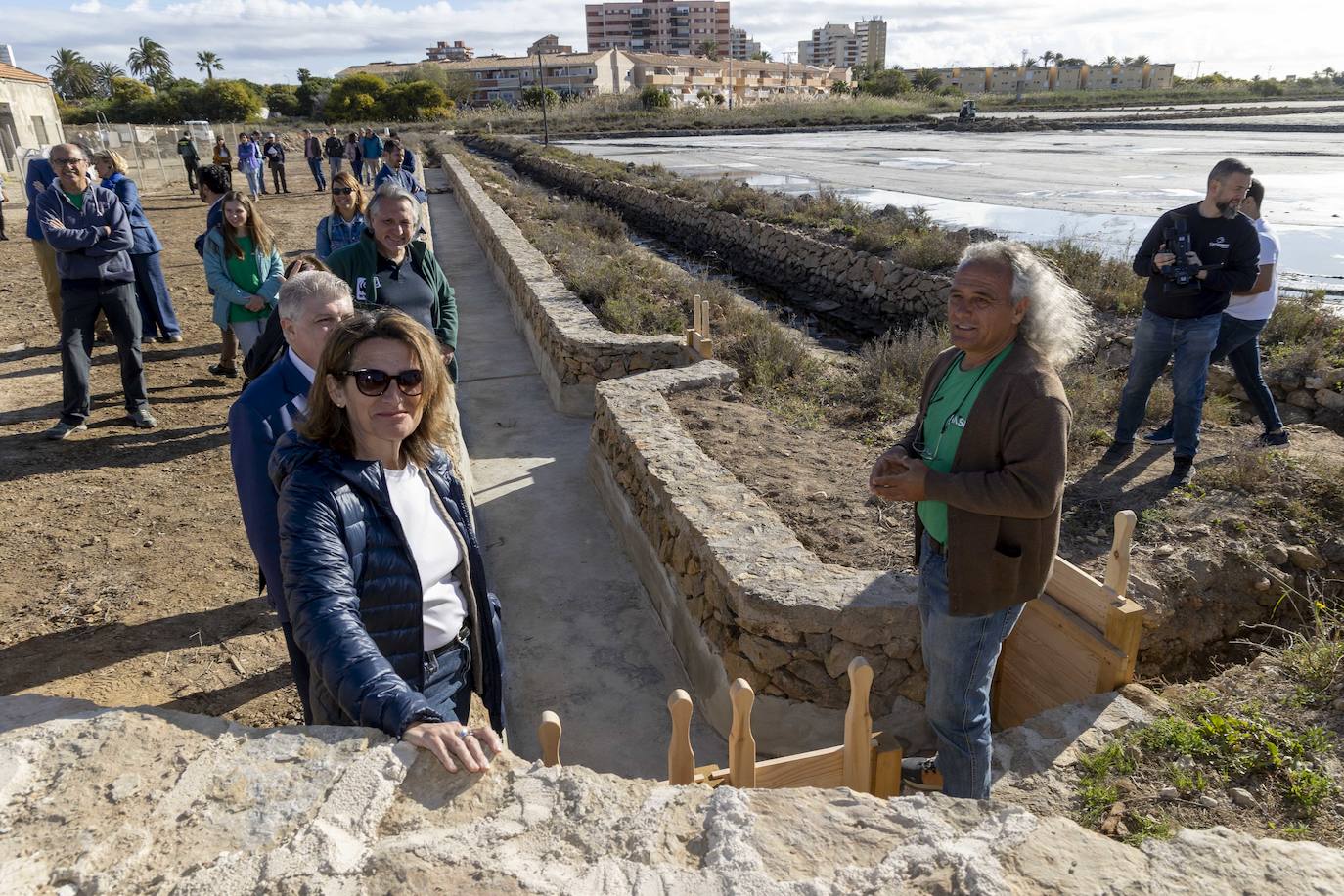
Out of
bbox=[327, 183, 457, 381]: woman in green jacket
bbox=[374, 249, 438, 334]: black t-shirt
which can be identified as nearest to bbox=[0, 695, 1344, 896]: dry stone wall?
bbox=[327, 183, 457, 381]: woman in green jacket

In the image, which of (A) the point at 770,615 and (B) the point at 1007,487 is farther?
(A) the point at 770,615

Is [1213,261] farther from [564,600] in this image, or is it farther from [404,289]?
[404,289]

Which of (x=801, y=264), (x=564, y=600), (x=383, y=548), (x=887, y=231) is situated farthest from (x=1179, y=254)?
(x=801, y=264)

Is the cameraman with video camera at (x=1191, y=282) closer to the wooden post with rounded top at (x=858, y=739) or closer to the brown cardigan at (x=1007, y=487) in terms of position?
the brown cardigan at (x=1007, y=487)

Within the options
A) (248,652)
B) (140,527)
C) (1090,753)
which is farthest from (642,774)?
(140,527)

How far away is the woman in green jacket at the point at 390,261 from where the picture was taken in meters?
4.65

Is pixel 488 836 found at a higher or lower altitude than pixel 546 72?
lower

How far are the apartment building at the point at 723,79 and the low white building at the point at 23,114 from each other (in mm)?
66272

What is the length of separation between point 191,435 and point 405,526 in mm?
5285

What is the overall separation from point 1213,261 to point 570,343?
472 cm

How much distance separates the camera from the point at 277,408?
2.89 m

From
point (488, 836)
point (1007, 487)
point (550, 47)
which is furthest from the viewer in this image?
point (550, 47)

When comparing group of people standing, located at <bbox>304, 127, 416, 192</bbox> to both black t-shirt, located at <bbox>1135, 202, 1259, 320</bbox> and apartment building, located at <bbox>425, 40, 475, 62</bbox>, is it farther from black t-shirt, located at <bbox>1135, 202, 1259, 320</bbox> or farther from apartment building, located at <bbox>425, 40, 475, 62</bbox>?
apartment building, located at <bbox>425, 40, 475, 62</bbox>

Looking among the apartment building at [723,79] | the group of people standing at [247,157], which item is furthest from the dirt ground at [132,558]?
the apartment building at [723,79]
